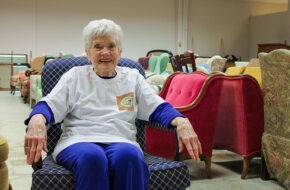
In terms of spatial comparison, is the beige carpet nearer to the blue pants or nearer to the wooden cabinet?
the blue pants

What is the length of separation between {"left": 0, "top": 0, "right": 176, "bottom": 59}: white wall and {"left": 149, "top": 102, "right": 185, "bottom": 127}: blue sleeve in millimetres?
9275

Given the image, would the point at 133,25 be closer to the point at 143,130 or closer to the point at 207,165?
the point at 207,165

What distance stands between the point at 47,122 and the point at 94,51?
0.42m

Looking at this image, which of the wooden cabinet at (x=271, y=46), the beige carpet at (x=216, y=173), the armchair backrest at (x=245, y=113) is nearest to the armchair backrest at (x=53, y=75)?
the beige carpet at (x=216, y=173)

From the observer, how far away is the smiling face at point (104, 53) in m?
1.77

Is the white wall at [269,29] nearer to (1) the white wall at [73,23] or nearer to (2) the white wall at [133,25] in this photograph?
(2) the white wall at [133,25]

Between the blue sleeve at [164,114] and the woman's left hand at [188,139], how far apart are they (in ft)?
0.23

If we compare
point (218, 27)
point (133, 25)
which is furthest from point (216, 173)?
point (218, 27)

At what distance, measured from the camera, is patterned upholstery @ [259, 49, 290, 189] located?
243 centimetres

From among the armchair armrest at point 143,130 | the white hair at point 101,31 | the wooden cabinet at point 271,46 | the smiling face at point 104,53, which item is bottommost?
the armchair armrest at point 143,130

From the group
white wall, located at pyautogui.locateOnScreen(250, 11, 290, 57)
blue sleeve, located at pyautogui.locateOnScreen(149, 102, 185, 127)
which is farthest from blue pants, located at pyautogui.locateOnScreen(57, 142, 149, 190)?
white wall, located at pyautogui.locateOnScreen(250, 11, 290, 57)

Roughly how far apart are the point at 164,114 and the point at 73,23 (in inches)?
377

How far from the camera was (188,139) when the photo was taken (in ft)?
5.08

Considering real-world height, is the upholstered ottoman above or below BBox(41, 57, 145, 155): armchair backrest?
below
